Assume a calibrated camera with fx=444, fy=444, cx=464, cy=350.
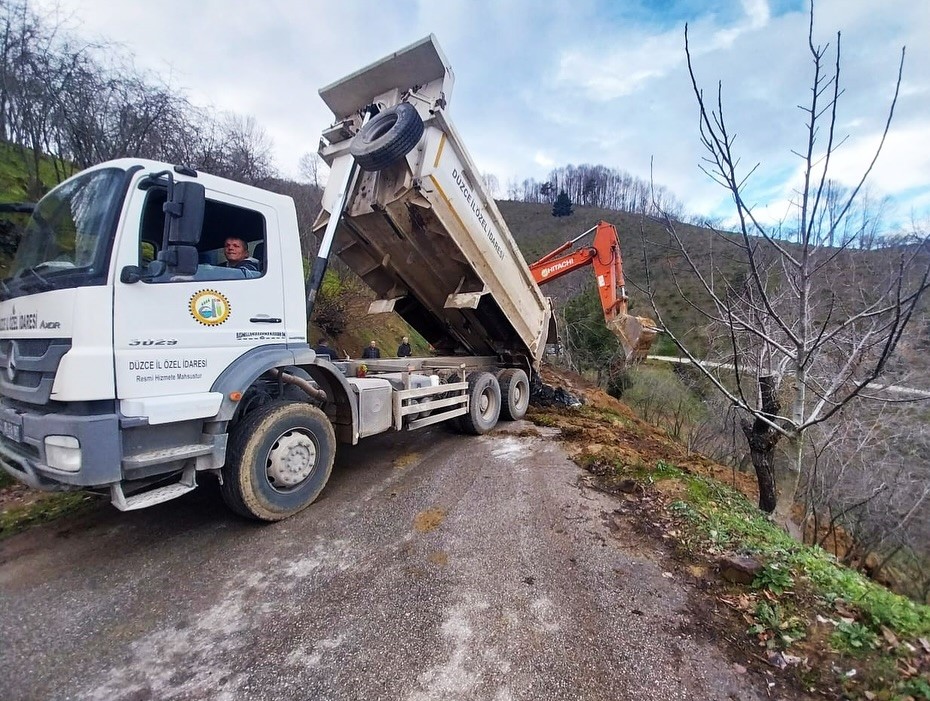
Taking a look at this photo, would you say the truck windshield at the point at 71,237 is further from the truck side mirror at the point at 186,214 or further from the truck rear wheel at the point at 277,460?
the truck rear wheel at the point at 277,460

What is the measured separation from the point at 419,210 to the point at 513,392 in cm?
350

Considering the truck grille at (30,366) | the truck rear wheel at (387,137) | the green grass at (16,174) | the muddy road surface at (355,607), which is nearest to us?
the muddy road surface at (355,607)

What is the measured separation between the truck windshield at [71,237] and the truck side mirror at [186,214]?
36cm

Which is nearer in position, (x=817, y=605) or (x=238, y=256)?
(x=817, y=605)

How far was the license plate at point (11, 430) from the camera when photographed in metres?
2.88

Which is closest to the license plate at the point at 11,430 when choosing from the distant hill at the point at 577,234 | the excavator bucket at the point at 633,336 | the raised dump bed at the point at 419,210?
the raised dump bed at the point at 419,210

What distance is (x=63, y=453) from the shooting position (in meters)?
2.68

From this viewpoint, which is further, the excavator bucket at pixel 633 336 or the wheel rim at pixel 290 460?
the excavator bucket at pixel 633 336

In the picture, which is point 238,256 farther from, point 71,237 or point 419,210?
point 419,210

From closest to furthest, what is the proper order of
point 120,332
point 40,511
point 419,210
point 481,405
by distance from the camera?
point 120,332 → point 40,511 → point 419,210 → point 481,405

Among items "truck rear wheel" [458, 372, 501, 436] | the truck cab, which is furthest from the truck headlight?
"truck rear wheel" [458, 372, 501, 436]

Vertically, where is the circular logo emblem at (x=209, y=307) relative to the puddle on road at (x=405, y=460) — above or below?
above

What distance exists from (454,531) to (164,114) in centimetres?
1010

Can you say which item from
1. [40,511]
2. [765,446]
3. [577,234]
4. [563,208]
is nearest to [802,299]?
[765,446]
